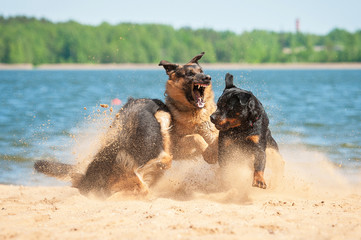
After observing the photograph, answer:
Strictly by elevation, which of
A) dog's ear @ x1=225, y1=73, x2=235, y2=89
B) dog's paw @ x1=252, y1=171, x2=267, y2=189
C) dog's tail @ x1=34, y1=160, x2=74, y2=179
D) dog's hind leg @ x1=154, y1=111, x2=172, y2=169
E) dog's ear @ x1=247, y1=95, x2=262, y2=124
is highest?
dog's ear @ x1=225, y1=73, x2=235, y2=89

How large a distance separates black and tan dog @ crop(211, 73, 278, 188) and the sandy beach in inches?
19.3

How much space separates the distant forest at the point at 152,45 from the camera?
319ft

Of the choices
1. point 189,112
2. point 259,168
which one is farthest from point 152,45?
Result: point 259,168

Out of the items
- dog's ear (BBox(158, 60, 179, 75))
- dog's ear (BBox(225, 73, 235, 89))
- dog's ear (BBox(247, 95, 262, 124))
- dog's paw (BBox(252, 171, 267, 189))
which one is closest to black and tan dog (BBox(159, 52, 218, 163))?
dog's ear (BBox(158, 60, 179, 75))

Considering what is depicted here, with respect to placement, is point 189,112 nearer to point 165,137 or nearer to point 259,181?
point 165,137

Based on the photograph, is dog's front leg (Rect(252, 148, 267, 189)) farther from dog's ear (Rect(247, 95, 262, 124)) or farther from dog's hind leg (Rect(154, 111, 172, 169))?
dog's hind leg (Rect(154, 111, 172, 169))

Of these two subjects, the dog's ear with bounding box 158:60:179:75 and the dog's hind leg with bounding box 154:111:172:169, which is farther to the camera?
the dog's ear with bounding box 158:60:179:75

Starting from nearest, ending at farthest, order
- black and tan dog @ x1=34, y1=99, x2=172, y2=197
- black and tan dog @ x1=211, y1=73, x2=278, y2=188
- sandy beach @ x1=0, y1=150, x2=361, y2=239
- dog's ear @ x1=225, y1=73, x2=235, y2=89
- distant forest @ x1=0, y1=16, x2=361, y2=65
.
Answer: sandy beach @ x1=0, y1=150, x2=361, y2=239 < black and tan dog @ x1=211, y1=73, x2=278, y2=188 < black and tan dog @ x1=34, y1=99, x2=172, y2=197 < dog's ear @ x1=225, y1=73, x2=235, y2=89 < distant forest @ x1=0, y1=16, x2=361, y2=65

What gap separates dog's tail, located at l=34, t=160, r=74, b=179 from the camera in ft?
24.0

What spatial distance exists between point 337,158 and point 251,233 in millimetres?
6602

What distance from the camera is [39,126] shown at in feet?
56.9

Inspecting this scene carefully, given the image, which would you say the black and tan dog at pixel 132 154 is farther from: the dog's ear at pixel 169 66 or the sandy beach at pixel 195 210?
the dog's ear at pixel 169 66

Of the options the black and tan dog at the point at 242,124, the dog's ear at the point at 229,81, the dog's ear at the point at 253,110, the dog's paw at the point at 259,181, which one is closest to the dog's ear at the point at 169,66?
the dog's ear at the point at 229,81

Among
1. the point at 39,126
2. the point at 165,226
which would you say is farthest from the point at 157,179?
the point at 39,126
